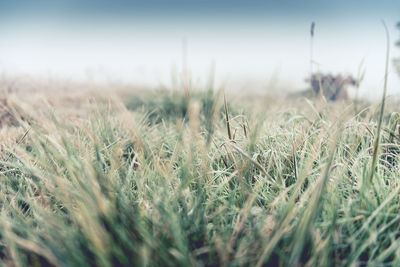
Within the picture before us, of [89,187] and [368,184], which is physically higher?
[89,187]

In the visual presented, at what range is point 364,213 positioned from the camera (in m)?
1.00

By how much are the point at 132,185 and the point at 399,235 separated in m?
1.15

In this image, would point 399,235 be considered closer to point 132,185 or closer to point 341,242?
point 341,242

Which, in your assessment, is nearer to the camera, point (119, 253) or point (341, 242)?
point (119, 253)

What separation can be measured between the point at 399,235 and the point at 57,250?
45.3 inches

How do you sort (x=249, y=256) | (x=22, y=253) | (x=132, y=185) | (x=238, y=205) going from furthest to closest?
(x=132, y=185) → (x=238, y=205) → (x=22, y=253) → (x=249, y=256)

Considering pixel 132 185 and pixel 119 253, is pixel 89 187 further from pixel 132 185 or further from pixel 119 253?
pixel 132 185

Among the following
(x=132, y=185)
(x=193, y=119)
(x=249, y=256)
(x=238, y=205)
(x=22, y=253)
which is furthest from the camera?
(x=132, y=185)

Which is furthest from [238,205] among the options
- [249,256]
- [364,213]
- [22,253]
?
[22,253]

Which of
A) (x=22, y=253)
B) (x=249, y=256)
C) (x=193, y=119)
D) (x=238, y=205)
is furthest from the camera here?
(x=238, y=205)

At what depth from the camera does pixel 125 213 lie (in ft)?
2.84

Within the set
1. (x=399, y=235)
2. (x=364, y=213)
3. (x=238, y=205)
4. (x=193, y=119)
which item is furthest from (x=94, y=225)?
(x=399, y=235)

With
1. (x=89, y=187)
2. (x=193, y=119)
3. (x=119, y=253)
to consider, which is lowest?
(x=119, y=253)

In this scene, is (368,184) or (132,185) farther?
(132,185)
